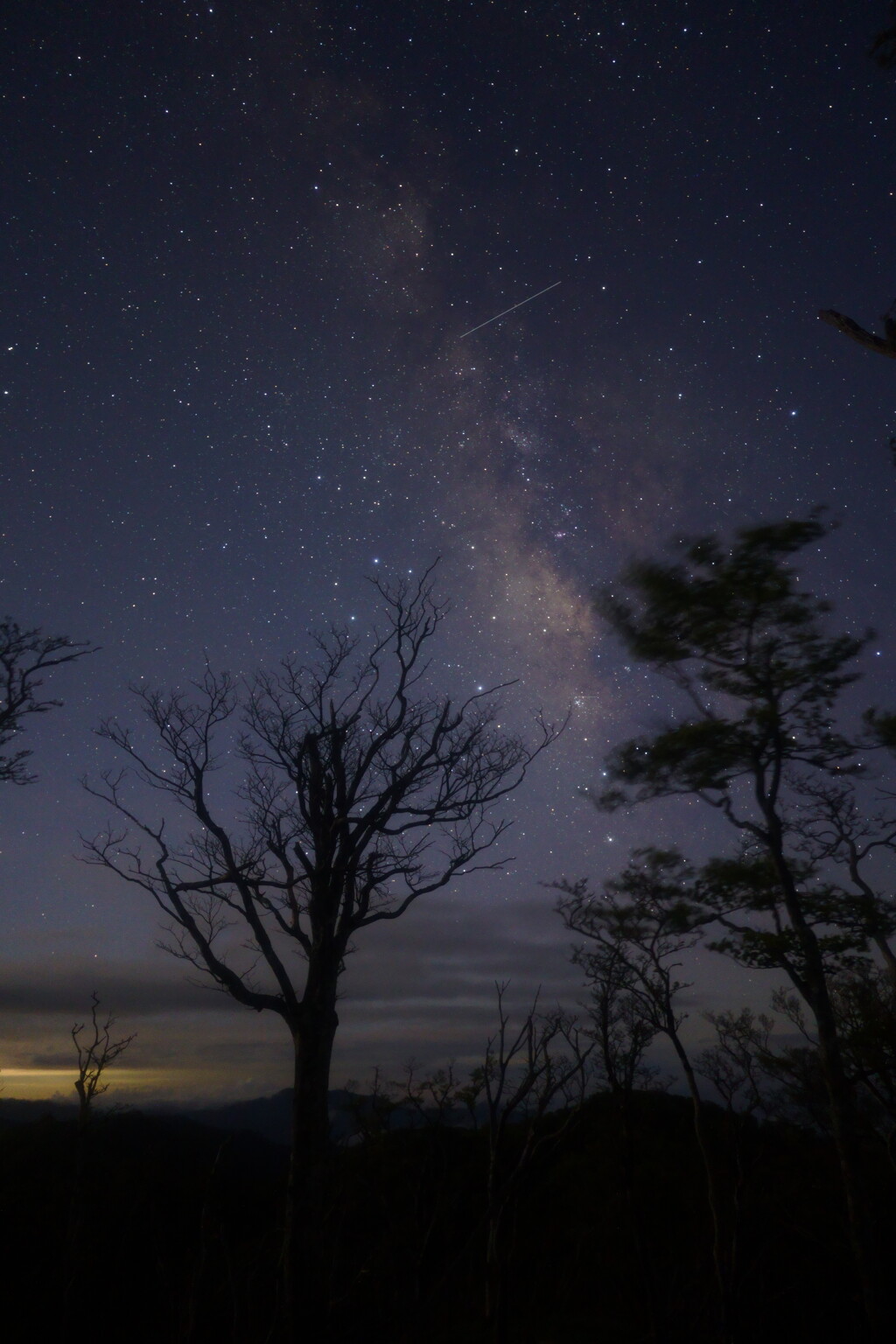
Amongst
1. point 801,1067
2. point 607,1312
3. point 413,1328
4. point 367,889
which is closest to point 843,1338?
point 607,1312

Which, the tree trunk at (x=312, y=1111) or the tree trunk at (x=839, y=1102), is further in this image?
the tree trunk at (x=312, y=1111)

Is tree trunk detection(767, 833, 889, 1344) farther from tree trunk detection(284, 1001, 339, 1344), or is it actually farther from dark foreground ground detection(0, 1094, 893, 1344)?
tree trunk detection(284, 1001, 339, 1344)

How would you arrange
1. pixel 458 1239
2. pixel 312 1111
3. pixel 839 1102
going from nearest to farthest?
pixel 839 1102 < pixel 312 1111 < pixel 458 1239

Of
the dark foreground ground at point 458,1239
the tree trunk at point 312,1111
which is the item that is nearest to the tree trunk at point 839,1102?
the dark foreground ground at point 458,1239

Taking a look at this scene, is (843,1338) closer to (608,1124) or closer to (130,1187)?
(608,1124)

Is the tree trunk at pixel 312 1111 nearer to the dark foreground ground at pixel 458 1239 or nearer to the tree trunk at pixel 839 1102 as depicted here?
the dark foreground ground at pixel 458 1239

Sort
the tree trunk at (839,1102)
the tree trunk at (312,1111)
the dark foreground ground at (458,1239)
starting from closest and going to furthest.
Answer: the dark foreground ground at (458,1239) → the tree trunk at (839,1102) → the tree trunk at (312,1111)

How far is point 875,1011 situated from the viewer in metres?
15.4

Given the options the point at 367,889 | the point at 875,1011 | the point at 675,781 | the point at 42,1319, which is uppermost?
the point at 675,781

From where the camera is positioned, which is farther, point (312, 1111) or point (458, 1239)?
point (458, 1239)

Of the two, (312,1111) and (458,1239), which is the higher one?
(312,1111)

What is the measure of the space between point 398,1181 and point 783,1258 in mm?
14283

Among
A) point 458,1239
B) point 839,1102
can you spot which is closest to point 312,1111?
point 839,1102

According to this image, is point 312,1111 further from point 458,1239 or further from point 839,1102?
point 458,1239
